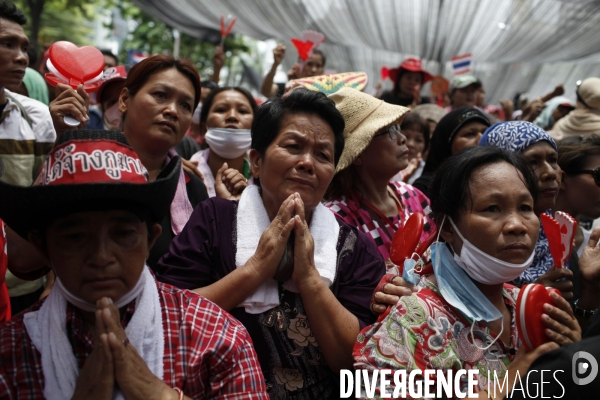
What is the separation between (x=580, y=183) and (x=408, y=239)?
169 centimetres

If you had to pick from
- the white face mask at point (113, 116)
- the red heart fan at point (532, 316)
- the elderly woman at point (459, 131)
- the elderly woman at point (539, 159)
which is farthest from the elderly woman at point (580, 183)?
the white face mask at point (113, 116)

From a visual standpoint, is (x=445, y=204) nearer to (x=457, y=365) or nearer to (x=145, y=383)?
(x=457, y=365)

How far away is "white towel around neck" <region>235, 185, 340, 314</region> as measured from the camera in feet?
7.89

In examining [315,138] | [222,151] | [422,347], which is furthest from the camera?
[222,151]

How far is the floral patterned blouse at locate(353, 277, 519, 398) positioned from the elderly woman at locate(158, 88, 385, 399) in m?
0.20

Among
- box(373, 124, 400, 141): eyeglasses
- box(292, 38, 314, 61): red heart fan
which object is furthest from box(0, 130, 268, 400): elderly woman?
box(292, 38, 314, 61): red heart fan

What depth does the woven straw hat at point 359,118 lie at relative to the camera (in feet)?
11.0

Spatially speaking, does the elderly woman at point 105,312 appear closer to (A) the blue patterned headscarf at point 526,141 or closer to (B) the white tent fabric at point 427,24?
(A) the blue patterned headscarf at point 526,141

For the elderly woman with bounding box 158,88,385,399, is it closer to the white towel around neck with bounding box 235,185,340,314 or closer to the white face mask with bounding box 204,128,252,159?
the white towel around neck with bounding box 235,185,340,314

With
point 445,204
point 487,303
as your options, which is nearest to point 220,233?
point 445,204

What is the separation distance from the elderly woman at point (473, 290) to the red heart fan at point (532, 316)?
0.03 m

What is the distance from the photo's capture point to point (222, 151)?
15.0 ft

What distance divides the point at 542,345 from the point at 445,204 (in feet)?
2.33

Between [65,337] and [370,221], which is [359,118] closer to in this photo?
[370,221]
